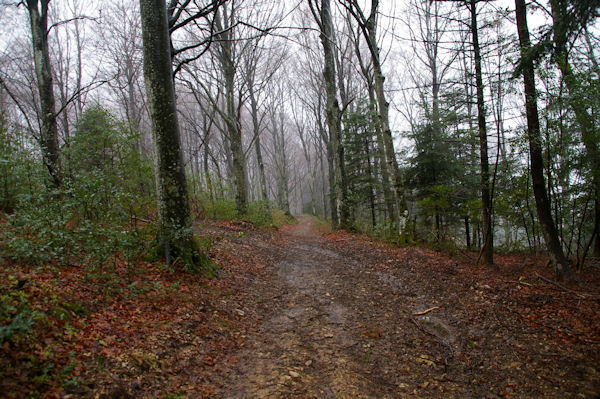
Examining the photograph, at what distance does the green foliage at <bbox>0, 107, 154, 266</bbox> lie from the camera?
3693 mm

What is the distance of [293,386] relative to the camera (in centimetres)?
277

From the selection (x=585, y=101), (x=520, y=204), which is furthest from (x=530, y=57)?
(x=520, y=204)

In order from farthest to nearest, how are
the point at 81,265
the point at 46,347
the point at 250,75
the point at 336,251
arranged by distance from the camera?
the point at 250,75 < the point at 336,251 < the point at 81,265 < the point at 46,347

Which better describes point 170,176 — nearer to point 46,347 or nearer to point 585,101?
point 46,347

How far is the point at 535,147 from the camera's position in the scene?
18.8 feet

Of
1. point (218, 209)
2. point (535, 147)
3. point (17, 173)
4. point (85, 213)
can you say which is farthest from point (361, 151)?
point (17, 173)

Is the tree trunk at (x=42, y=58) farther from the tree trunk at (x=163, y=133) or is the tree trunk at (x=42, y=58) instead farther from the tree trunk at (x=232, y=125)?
the tree trunk at (x=232, y=125)

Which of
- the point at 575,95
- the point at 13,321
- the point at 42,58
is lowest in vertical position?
the point at 13,321

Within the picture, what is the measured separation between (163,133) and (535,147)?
6.67 meters

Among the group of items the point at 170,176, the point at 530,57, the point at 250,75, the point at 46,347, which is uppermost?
the point at 250,75

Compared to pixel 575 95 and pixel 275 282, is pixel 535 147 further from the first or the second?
pixel 275 282

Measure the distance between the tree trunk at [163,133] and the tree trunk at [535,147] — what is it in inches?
245

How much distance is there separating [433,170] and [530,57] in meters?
6.88

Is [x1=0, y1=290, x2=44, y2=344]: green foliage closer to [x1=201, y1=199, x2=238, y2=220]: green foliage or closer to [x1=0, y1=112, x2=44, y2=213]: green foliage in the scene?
[x1=0, y1=112, x2=44, y2=213]: green foliage
